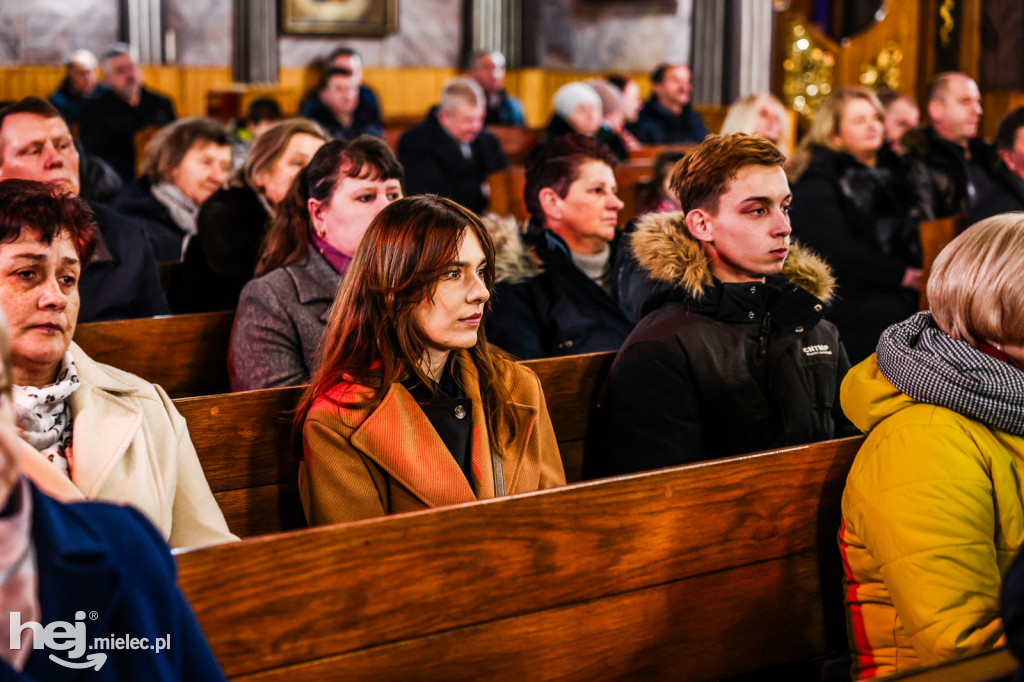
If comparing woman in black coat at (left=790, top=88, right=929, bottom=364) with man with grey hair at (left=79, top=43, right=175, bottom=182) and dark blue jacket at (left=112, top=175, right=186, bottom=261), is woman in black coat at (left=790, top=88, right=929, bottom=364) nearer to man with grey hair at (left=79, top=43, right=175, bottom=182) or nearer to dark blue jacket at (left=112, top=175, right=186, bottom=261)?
dark blue jacket at (left=112, top=175, right=186, bottom=261)

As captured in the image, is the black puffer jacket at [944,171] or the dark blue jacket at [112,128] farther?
the dark blue jacket at [112,128]

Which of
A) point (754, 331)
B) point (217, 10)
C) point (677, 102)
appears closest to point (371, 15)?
point (217, 10)

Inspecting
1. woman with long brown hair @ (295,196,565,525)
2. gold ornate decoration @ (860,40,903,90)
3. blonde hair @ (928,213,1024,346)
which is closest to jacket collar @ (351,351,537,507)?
woman with long brown hair @ (295,196,565,525)

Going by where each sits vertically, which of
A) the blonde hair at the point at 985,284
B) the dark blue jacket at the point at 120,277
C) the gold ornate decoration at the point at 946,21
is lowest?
the dark blue jacket at the point at 120,277

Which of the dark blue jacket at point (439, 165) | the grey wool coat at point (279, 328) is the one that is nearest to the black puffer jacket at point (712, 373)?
the grey wool coat at point (279, 328)

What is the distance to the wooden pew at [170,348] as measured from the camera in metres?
2.92

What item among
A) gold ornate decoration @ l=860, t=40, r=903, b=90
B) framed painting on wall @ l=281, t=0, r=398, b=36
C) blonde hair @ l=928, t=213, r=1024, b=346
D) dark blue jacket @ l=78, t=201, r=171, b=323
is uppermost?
framed painting on wall @ l=281, t=0, r=398, b=36

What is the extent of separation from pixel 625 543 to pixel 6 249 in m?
1.18

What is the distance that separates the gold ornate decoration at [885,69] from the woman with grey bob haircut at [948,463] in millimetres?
7831

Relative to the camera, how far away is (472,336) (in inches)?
84.5

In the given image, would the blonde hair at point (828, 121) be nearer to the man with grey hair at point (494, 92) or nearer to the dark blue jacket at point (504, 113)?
the man with grey hair at point (494, 92)

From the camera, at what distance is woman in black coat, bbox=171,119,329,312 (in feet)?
11.9

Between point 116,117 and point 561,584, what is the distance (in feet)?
24.5

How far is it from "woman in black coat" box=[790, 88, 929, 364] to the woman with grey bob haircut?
231 cm
